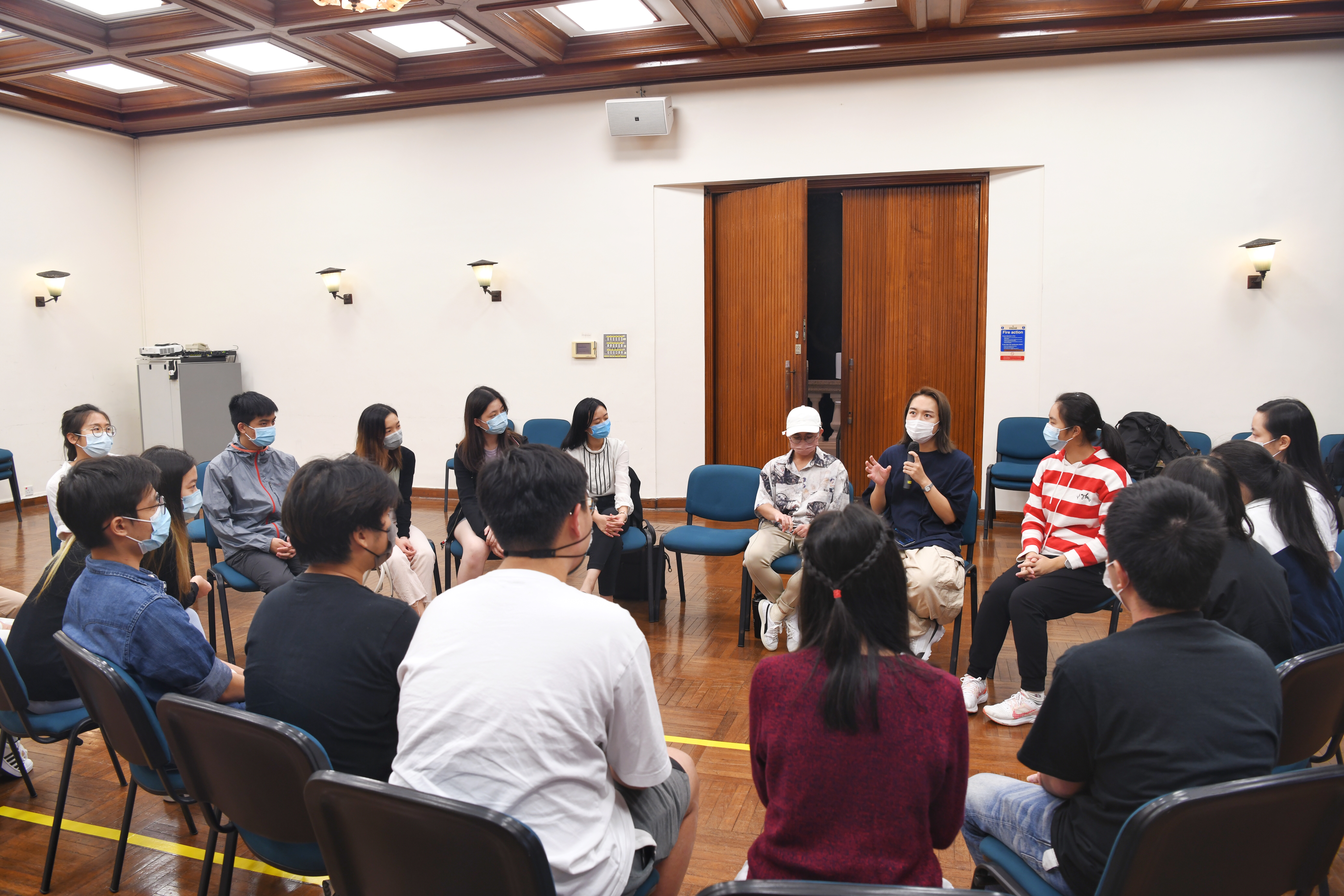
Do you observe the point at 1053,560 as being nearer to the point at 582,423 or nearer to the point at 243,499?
the point at 582,423

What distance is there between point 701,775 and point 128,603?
1.80m

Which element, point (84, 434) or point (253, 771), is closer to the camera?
point (253, 771)

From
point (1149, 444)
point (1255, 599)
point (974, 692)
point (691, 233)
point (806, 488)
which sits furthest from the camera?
point (691, 233)

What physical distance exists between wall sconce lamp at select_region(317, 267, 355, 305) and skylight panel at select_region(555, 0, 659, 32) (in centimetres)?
320

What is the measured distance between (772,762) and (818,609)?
273mm

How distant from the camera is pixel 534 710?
52.9 inches

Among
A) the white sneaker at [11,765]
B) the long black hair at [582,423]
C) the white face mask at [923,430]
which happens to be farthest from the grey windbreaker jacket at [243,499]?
the white face mask at [923,430]

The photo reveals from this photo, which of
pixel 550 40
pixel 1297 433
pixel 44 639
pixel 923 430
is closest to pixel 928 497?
pixel 923 430

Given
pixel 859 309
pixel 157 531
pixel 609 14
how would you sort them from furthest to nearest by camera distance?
pixel 859 309 → pixel 609 14 → pixel 157 531

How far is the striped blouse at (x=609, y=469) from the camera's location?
4.48 meters

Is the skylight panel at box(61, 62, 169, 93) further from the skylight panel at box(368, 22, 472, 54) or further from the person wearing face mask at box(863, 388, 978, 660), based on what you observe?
the person wearing face mask at box(863, 388, 978, 660)

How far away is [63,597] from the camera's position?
7.55 ft

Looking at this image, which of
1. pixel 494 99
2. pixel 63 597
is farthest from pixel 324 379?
pixel 63 597

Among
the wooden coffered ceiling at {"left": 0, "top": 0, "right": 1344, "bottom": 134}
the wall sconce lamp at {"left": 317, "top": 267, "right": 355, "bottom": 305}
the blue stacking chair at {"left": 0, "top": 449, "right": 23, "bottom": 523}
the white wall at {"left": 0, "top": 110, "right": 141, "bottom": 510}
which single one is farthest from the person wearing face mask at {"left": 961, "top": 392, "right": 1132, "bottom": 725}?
the white wall at {"left": 0, "top": 110, "right": 141, "bottom": 510}
